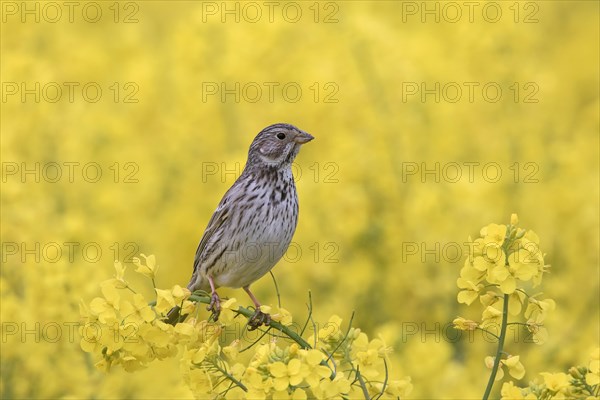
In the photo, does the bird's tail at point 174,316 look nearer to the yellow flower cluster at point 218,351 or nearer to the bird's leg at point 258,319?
the yellow flower cluster at point 218,351

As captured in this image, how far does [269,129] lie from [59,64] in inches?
166

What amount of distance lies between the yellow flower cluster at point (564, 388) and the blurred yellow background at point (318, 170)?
6.19ft

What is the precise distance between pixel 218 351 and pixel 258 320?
42cm

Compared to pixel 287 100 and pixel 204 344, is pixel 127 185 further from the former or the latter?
pixel 204 344

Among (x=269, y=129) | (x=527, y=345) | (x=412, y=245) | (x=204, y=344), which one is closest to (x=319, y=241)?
(x=412, y=245)

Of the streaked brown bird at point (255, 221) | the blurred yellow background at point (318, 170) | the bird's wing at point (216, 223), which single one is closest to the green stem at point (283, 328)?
the streaked brown bird at point (255, 221)

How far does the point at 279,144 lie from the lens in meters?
4.21

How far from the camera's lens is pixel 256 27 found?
23.1ft

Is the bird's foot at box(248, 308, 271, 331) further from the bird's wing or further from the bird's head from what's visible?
the bird's head

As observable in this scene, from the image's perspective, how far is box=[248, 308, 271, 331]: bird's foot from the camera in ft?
9.99

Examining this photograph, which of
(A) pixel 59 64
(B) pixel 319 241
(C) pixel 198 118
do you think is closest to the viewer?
(B) pixel 319 241

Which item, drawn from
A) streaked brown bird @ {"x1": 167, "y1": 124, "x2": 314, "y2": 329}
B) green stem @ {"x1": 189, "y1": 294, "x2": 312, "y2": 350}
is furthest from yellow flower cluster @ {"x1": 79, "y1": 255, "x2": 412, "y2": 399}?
streaked brown bird @ {"x1": 167, "y1": 124, "x2": 314, "y2": 329}

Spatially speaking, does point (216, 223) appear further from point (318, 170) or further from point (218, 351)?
point (318, 170)

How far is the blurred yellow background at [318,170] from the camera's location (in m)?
4.89
